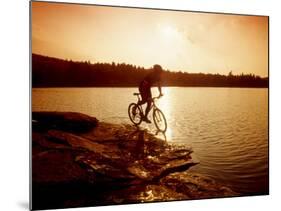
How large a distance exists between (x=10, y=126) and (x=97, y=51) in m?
0.88

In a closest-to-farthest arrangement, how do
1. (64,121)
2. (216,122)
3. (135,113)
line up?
(64,121) < (135,113) < (216,122)

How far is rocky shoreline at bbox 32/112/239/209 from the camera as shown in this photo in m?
3.34

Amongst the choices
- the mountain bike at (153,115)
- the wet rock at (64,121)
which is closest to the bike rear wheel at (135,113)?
the mountain bike at (153,115)

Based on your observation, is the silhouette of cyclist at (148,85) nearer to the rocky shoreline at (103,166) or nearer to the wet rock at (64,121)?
the rocky shoreline at (103,166)

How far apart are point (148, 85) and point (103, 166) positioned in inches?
29.5

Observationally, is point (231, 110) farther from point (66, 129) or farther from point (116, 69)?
point (66, 129)

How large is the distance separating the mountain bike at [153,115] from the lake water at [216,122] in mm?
38

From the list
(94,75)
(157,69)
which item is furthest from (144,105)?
(94,75)

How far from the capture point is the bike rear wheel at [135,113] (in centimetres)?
358

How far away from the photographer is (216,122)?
150 inches

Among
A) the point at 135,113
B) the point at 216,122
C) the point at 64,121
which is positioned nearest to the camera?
the point at 64,121

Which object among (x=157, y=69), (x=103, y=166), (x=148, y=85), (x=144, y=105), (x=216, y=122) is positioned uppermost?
(x=157, y=69)

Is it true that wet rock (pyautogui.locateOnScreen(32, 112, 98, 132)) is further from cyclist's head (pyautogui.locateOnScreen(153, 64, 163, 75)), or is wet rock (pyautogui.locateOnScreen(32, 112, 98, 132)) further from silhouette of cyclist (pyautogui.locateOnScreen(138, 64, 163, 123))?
cyclist's head (pyautogui.locateOnScreen(153, 64, 163, 75))

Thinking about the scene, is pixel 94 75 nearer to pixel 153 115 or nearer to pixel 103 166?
pixel 153 115
